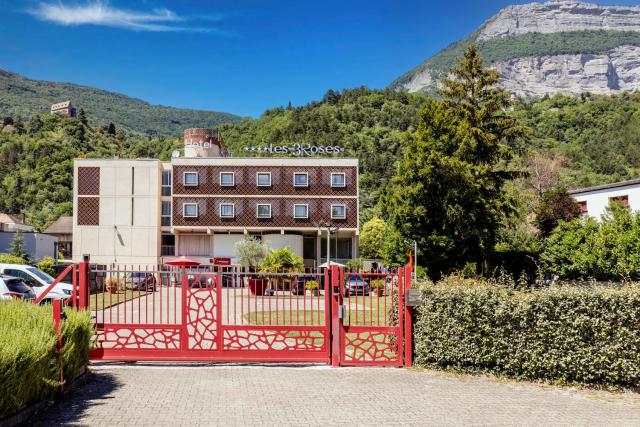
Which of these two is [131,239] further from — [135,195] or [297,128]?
[297,128]

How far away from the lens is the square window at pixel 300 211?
50.5 metres

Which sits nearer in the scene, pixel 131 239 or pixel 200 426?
pixel 200 426

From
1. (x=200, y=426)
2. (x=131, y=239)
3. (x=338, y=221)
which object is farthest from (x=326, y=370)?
(x=131, y=239)

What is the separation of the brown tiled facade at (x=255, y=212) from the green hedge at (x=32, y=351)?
40270 millimetres

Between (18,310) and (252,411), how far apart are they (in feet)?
13.8

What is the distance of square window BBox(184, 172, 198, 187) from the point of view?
5069 centimetres

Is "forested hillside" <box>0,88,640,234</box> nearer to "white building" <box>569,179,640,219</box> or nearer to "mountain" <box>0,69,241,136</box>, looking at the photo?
"white building" <box>569,179,640,219</box>

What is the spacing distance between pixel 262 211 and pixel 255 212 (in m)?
0.63

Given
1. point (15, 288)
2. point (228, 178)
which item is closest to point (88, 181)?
point (228, 178)

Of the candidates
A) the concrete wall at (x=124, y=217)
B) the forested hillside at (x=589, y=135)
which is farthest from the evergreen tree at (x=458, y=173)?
the forested hillside at (x=589, y=135)

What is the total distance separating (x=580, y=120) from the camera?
89.6 metres

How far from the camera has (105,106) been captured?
184125 mm

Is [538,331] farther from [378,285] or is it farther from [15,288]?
[15,288]

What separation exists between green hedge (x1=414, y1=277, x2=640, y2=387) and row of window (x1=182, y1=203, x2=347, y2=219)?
128ft
